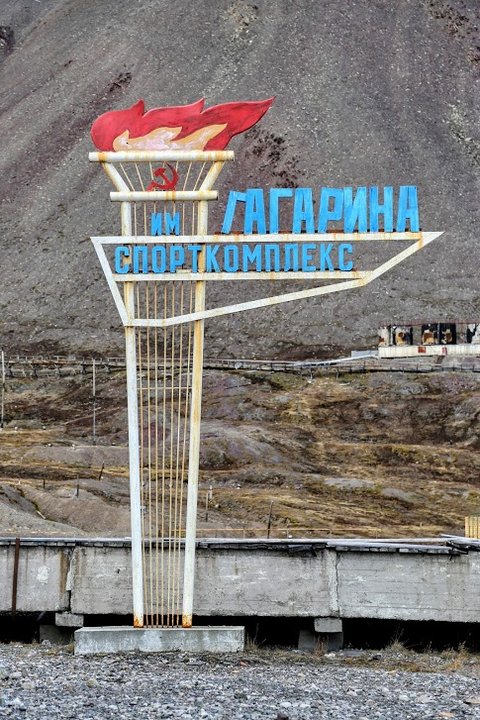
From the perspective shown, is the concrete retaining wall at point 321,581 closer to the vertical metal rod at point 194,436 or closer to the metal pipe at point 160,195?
the vertical metal rod at point 194,436

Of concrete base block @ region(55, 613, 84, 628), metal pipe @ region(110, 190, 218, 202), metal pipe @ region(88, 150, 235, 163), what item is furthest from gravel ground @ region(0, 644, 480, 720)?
metal pipe @ region(88, 150, 235, 163)

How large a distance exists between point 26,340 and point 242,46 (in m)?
40.3

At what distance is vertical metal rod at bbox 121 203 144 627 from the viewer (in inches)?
1144

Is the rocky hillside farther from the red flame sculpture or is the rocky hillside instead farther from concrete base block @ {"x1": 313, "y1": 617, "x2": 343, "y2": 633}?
the red flame sculpture

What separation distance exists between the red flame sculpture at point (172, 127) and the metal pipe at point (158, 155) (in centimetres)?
16

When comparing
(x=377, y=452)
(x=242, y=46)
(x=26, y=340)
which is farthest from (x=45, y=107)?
(x=377, y=452)

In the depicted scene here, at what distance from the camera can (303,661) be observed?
29.2 m

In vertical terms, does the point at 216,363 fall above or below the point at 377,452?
above

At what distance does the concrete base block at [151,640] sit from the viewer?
28766 millimetres

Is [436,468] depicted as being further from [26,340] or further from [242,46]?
[242,46]

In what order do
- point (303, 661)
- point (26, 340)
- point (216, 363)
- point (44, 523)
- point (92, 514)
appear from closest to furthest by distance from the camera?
point (303, 661) < point (44, 523) < point (92, 514) < point (216, 363) < point (26, 340)

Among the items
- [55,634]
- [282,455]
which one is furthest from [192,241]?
[282,455]

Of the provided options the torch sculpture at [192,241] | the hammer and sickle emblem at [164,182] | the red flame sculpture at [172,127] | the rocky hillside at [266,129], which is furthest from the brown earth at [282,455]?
the red flame sculpture at [172,127]

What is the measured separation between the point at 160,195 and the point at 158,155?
0.80 m
